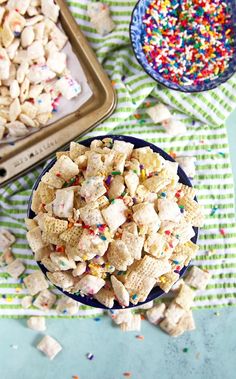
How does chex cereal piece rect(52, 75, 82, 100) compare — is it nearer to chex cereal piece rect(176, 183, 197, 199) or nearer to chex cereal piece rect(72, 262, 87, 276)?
chex cereal piece rect(176, 183, 197, 199)

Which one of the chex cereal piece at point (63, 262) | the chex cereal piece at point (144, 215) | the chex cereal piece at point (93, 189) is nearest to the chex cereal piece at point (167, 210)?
the chex cereal piece at point (144, 215)

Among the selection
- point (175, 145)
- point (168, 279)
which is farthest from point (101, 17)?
point (168, 279)

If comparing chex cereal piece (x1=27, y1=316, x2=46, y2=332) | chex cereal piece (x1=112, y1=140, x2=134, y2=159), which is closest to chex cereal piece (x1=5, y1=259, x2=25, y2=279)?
chex cereal piece (x1=27, y1=316, x2=46, y2=332)

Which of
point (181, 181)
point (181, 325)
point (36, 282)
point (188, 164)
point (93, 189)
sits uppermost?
point (93, 189)

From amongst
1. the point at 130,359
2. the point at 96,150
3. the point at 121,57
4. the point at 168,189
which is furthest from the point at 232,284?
the point at 121,57

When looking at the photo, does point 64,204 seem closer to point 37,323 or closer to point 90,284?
point 90,284

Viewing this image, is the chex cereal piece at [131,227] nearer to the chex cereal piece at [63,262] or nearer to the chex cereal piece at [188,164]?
the chex cereal piece at [63,262]

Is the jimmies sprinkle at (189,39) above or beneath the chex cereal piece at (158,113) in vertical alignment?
above

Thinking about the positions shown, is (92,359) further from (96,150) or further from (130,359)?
(96,150)
